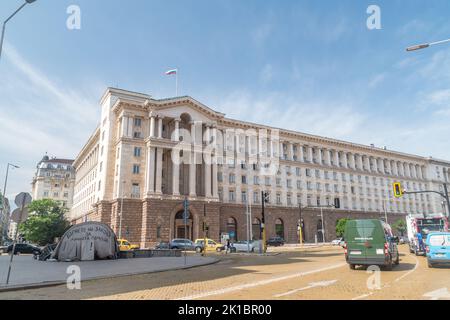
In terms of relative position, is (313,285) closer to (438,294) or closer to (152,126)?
(438,294)

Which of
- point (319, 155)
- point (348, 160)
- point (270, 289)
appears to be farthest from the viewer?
point (348, 160)

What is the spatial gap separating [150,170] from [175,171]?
13.8ft

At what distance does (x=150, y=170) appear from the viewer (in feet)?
162

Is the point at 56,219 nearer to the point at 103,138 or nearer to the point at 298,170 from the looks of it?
the point at 103,138

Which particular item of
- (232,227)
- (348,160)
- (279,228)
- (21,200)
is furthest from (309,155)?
(21,200)

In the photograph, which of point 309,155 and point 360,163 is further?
point 360,163

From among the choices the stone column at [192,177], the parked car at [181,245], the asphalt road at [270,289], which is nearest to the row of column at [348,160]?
the stone column at [192,177]

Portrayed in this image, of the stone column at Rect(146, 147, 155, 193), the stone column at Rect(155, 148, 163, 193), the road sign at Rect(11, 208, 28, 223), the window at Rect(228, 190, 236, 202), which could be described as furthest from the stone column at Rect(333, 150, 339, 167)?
the road sign at Rect(11, 208, 28, 223)

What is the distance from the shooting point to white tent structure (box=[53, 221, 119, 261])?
77.4ft

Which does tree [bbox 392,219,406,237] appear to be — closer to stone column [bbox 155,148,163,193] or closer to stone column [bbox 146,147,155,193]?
stone column [bbox 155,148,163,193]

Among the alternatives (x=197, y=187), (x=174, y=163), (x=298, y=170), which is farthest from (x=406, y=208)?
(x=174, y=163)
